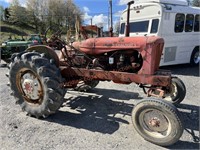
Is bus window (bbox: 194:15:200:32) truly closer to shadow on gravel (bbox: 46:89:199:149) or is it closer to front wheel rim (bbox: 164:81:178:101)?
shadow on gravel (bbox: 46:89:199:149)

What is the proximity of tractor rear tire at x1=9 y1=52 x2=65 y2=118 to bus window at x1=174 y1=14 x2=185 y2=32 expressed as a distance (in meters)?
6.17

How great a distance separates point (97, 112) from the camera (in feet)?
13.8

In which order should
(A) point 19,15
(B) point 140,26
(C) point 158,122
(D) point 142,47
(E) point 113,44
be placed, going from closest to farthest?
(C) point 158,122
(D) point 142,47
(E) point 113,44
(B) point 140,26
(A) point 19,15

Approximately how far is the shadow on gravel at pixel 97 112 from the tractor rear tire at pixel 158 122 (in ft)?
1.81

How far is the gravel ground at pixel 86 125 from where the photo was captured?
308 centimetres

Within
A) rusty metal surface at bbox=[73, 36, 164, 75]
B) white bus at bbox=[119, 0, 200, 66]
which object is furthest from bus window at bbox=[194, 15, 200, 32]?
rusty metal surface at bbox=[73, 36, 164, 75]

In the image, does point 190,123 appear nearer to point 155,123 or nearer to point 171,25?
point 155,123

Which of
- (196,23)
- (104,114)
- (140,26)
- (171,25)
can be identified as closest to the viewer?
(104,114)

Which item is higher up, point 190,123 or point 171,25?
point 171,25

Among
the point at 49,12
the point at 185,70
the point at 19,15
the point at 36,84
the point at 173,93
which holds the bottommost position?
the point at 185,70

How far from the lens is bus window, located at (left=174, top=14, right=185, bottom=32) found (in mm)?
8219

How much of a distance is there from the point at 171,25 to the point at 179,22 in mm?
582

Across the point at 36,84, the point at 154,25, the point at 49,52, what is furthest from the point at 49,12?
the point at 36,84

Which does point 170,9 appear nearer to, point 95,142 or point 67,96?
point 67,96
